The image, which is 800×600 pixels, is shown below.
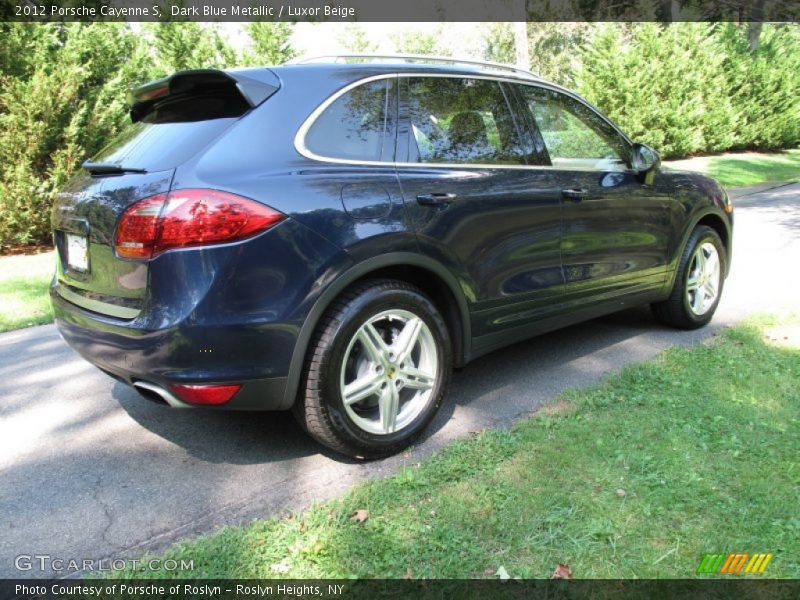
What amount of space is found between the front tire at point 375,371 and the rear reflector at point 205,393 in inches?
14.0

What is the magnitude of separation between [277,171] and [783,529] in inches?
98.1

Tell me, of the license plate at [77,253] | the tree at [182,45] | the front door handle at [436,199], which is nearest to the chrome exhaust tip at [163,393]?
the license plate at [77,253]

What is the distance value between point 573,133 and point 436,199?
1567mm

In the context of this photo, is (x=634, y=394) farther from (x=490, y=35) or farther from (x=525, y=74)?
(x=490, y=35)

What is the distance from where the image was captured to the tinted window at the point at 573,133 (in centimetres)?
402

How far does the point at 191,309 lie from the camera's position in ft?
8.49

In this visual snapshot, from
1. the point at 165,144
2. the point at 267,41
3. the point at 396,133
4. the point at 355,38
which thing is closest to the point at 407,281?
the point at 396,133

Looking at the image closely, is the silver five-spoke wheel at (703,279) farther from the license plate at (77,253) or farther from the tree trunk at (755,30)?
the tree trunk at (755,30)

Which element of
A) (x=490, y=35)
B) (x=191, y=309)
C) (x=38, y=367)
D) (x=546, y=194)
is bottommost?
(x=38, y=367)

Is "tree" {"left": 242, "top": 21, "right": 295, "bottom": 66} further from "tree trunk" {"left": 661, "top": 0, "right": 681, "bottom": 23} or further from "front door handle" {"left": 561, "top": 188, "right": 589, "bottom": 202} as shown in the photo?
"tree trunk" {"left": 661, "top": 0, "right": 681, "bottom": 23}

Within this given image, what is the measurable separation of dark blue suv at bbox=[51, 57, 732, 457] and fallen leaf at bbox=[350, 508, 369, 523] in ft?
1.37

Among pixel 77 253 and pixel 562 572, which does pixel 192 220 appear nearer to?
pixel 77 253

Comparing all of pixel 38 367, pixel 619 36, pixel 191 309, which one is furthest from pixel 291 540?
pixel 619 36

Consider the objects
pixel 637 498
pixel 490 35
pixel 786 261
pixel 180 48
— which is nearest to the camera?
pixel 637 498
